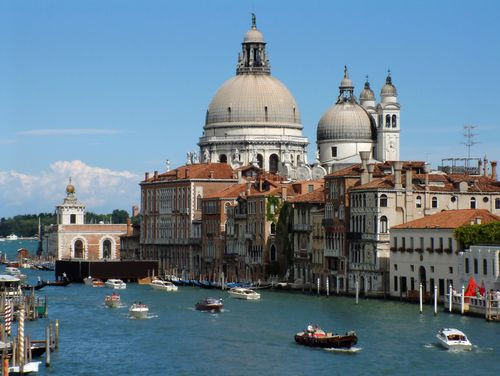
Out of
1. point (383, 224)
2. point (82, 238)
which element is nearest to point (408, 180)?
point (383, 224)

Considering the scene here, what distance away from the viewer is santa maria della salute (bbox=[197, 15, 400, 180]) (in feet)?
399

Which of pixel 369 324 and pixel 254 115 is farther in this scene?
pixel 254 115

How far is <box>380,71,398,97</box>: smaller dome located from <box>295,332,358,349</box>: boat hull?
6283 cm

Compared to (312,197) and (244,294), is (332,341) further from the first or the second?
(312,197)

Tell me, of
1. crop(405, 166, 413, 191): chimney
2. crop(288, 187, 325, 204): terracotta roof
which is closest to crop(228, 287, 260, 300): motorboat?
crop(288, 187, 325, 204): terracotta roof

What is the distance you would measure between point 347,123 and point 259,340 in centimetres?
6207

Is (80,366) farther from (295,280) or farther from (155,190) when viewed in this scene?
(155,190)

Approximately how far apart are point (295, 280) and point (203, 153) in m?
39.7

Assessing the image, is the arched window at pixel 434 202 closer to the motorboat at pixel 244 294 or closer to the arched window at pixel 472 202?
the arched window at pixel 472 202

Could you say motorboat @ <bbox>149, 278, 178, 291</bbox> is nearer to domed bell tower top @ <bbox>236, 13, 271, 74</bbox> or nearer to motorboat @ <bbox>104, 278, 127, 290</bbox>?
motorboat @ <bbox>104, 278, 127, 290</bbox>

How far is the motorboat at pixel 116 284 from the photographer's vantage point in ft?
322

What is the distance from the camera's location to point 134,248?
421 feet

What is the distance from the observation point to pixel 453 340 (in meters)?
56.2

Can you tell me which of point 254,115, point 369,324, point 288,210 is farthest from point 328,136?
point 369,324
